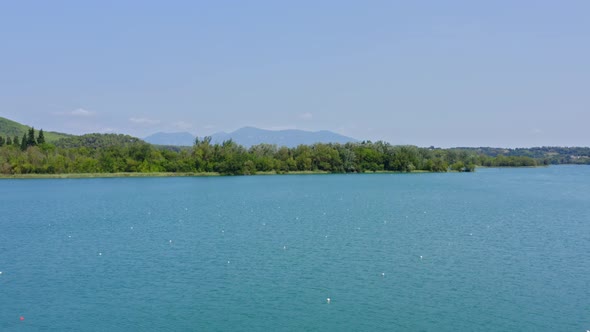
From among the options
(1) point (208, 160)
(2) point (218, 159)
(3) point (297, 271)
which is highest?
(2) point (218, 159)

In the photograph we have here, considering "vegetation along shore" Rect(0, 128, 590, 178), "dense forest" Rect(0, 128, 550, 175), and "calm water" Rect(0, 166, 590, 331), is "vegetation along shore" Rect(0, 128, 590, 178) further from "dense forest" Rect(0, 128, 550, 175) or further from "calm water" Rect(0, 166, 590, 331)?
"calm water" Rect(0, 166, 590, 331)

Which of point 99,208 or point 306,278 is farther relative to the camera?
point 99,208

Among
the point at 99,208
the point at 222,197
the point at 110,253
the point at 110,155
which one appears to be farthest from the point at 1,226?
the point at 110,155

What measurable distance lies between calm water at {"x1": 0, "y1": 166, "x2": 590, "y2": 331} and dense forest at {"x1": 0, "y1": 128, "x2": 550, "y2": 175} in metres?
76.8

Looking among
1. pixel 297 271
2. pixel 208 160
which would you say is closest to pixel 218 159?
pixel 208 160

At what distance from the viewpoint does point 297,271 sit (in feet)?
85.4

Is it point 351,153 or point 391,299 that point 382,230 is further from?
point 351,153

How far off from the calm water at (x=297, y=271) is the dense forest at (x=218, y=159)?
76.8 metres

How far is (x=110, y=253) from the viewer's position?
30.8m

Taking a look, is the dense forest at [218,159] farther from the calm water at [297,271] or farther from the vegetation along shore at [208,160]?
the calm water at [297,271]

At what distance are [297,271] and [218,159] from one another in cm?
10821

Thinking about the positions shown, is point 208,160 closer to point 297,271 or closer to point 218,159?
point 218,159

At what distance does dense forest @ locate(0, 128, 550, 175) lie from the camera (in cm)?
11906

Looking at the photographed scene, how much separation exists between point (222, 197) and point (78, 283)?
42.4 m
